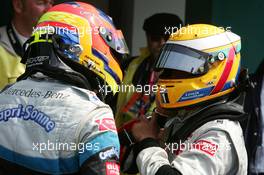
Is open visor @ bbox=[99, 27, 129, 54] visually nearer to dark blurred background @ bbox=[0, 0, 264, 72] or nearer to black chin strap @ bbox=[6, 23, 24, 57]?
black chin strap @ bbox=[6, 23, 24, 57]

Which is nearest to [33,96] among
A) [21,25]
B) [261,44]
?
[21,25]

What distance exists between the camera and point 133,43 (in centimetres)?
533

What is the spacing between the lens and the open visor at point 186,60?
8.43ft

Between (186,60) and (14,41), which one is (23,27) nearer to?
(14,41)

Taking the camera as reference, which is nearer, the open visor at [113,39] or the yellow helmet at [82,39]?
the yellow helmet at [82,39]

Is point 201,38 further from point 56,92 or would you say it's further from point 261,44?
point 261,44

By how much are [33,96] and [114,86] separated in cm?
35

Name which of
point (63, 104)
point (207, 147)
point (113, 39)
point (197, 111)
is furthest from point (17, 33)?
point (63, 104)

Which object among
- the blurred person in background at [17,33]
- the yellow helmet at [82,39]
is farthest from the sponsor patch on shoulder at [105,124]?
the blurred person in background at [17,33]

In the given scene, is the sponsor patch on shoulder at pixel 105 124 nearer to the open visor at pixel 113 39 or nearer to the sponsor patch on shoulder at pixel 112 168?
the sponsor patch on shoulder at pixel 112 168

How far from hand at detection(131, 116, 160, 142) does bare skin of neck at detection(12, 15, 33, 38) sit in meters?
1.27

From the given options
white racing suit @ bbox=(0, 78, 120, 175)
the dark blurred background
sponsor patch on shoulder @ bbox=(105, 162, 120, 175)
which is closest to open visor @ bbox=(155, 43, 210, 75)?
white racing suit @ bbox=(0, 78, 120, 175)

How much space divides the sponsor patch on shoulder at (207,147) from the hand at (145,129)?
0.84 ft

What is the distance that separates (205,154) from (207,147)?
3cm
